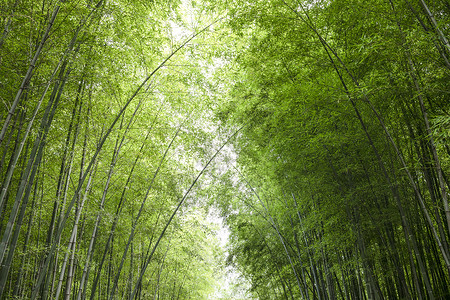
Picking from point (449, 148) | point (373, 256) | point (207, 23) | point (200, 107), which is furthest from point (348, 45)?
point (373, 256)

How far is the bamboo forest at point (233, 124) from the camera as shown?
2639mm

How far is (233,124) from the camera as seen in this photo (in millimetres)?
5539

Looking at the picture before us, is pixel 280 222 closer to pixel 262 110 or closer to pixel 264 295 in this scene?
pixel 262 110

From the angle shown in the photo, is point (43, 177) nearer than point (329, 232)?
Yes

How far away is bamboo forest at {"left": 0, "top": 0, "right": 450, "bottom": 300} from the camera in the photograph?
2639 millimetres

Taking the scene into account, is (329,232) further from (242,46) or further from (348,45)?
(242,46)

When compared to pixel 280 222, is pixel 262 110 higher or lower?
higher

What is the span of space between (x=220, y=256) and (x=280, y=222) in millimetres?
2829

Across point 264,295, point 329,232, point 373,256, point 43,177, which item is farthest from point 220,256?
point 43,177

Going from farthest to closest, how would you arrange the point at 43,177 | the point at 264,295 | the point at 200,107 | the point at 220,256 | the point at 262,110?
the point at 264,295 → the point at 220,256 → the point at 200,107 → the point at 262,110 → the point at 43,177

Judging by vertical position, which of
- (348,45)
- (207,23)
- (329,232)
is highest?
(207,23)

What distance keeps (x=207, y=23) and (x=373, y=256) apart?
14.9ft

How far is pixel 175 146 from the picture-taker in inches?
218

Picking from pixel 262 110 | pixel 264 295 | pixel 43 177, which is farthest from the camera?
pixel 264 295
